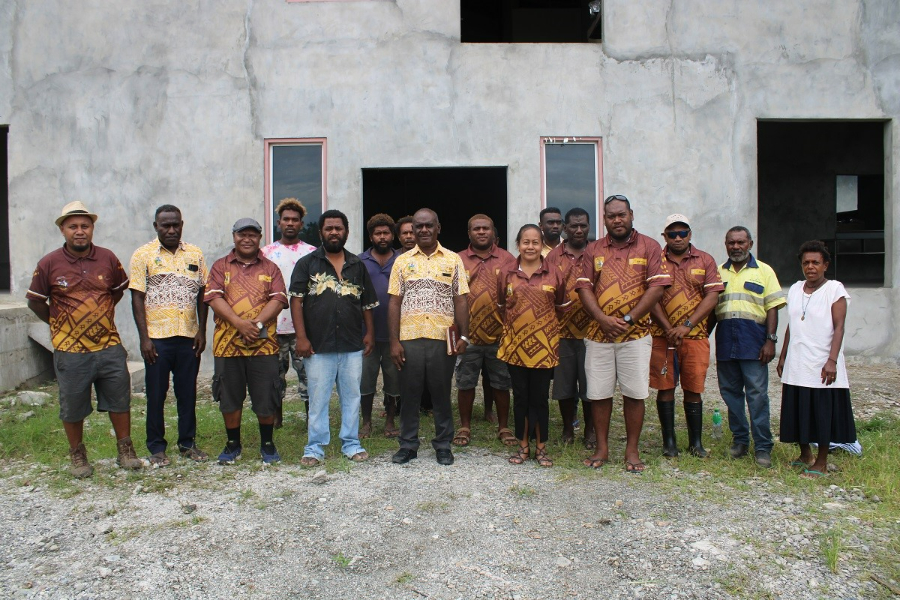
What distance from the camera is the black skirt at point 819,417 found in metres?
4.43

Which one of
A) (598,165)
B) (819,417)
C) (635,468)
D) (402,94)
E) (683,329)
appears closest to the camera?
(819,417)

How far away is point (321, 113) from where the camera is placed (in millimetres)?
8156

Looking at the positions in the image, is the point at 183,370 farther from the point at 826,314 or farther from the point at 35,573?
the point at 826,314

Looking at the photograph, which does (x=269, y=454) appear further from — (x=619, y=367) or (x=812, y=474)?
(x=812, y=474)

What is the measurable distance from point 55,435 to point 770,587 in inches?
220

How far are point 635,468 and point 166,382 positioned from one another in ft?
11.5

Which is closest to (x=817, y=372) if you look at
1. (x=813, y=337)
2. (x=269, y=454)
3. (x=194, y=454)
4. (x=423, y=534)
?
(x=813, y=337)

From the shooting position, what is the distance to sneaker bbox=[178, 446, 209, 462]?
489cm

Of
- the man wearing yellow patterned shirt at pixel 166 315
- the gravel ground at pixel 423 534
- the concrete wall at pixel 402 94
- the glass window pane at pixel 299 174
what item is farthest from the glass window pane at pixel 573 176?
the man wearing yellow patterned shirt at pixel 166 315

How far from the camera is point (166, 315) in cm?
470

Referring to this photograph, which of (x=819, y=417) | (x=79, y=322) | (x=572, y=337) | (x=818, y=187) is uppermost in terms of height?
(x=818, y=187)

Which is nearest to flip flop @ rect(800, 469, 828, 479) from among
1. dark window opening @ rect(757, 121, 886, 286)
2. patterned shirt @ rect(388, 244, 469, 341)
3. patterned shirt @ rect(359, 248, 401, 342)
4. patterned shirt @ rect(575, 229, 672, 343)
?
patterned shirt @ rect(575, 229, 672, 343)

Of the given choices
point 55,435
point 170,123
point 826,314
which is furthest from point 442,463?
point 170,123

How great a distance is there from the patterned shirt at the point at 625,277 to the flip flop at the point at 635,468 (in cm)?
90
